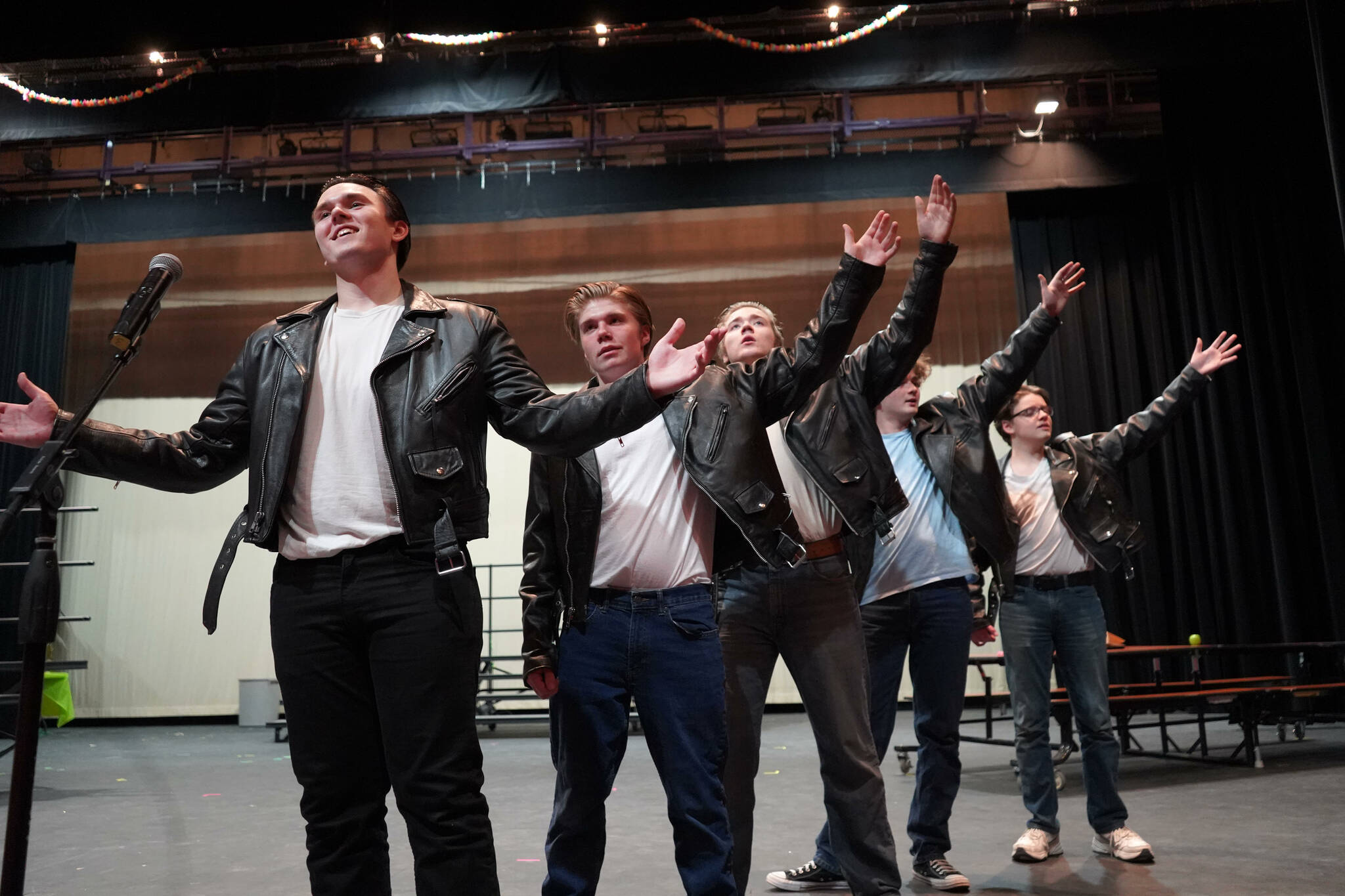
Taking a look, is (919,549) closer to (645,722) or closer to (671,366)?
(645,722)

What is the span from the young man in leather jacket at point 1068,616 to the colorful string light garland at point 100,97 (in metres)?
6.89

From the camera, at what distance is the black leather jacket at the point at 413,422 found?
5.19 ft

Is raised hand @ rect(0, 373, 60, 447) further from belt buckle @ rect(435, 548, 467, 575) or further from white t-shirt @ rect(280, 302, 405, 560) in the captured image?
belt buckle @ rect(435, 548, 467, 575)

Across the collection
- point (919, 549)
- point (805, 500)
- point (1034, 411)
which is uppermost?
point (1034, 411)

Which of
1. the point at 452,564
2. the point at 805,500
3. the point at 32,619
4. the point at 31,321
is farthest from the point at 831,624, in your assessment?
the point at 31,321

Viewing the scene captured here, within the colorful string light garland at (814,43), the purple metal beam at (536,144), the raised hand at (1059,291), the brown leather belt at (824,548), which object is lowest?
the brown leather belt at (824,548)

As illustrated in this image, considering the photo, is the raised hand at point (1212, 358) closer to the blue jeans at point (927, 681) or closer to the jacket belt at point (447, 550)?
the blue jeans at point (927, 681)

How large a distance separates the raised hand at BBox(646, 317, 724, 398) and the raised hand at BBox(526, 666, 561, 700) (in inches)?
27.9

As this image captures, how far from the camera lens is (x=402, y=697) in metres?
1.52

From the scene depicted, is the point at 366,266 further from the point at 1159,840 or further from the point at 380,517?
the point at 1159,840

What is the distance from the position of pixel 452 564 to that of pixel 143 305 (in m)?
0.65

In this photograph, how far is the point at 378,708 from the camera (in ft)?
5.09

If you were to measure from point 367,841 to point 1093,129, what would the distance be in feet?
29.9

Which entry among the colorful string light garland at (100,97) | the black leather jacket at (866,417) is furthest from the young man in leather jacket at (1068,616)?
the colorful string light garland at (100,97)
